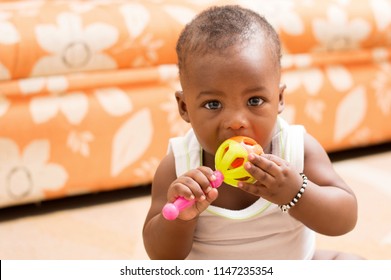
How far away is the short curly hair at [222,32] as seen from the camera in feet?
2.67

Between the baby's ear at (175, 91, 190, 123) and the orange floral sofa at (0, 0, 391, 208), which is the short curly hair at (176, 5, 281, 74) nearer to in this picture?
the baby's ear at (175, 91, 190, 123)

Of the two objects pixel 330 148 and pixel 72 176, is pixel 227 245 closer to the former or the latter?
pixel 72 176

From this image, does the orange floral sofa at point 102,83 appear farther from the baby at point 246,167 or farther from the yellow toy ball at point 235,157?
the yellow toy ball at point 235,157

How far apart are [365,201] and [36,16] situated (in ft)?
2.56

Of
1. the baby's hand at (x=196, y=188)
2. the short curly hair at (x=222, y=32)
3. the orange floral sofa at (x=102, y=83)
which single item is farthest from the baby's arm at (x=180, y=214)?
the orange floral sofa at (x=102, y=83)

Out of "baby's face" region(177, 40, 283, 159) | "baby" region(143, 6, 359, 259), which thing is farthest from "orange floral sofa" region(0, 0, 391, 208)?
"baby's face" region(177, 40, 283, 159)

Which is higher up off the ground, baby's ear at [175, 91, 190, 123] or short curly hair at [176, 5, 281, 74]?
Result: short curly hair at [176, 5, 281, 74]

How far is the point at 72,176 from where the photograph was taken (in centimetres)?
142

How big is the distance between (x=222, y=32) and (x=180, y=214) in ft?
0.74

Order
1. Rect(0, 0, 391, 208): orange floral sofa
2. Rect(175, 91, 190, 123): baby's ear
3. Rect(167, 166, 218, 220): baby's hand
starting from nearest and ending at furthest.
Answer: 1. Rect(167, 166, 218, 220): baby's hand
2. Rect(175, 91, 190, 123): baby's ear
3. Rect(0, 0, 391, 208): orange floral sofa

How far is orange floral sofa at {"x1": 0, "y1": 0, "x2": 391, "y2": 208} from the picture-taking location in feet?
4.43

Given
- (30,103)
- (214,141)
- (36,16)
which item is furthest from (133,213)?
(214,141)

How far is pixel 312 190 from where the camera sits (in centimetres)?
82

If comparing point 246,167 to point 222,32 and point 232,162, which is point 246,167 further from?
point 222,32
